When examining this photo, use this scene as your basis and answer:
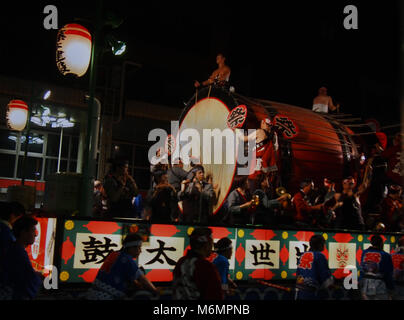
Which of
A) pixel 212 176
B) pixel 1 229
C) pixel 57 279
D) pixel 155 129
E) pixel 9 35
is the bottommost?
pixel 57 279

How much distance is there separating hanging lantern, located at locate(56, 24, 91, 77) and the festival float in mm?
3278

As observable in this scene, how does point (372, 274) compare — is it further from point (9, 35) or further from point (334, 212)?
point (9, 35)

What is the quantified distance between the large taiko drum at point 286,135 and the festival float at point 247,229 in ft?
0.08

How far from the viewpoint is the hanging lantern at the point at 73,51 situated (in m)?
7.81

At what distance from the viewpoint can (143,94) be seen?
2159 cm

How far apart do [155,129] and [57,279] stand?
54.7 feet

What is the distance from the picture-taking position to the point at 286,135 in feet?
31.4

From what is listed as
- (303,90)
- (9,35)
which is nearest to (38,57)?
(9,35)

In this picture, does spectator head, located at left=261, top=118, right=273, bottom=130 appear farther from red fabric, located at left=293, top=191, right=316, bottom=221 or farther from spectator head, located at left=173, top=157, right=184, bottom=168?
spectator head, located at left=173, top=157, right=184, bottom=168

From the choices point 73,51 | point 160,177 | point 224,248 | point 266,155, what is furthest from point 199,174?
point 73,51

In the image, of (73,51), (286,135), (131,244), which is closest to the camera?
(131,244)

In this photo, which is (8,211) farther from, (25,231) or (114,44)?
(114,44)

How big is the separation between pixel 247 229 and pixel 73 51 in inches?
184

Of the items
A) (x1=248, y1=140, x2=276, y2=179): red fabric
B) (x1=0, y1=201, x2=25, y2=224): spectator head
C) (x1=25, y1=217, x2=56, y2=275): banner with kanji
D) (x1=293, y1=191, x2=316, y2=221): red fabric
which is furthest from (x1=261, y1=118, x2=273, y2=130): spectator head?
(x1=0, y1=201, x2=25, y2=224): spectator head
